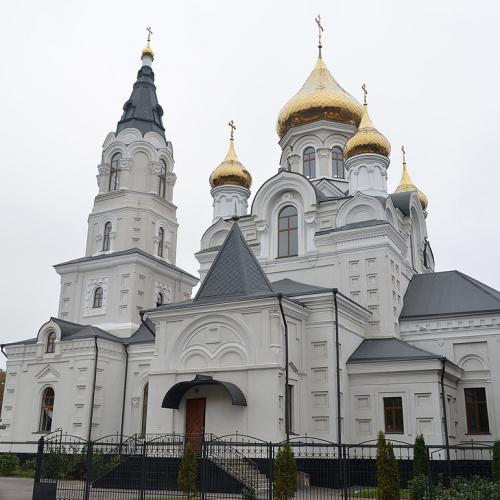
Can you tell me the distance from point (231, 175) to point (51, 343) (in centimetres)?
1104

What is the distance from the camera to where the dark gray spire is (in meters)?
30.1

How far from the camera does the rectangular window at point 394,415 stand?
744 inches

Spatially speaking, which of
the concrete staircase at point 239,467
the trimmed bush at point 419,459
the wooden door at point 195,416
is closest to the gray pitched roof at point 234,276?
the wooden door at point 195,416

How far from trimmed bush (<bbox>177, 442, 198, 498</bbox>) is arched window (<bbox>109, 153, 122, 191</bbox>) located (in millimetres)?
18099

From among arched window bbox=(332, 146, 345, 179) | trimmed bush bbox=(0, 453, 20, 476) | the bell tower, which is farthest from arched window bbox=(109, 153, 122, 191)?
trimmed bush bbox=(0, 453, 20, 476)

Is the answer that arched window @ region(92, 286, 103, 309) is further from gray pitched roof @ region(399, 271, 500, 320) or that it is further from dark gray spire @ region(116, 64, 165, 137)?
gray pitched roof @ region(399, 271, 500, 320)

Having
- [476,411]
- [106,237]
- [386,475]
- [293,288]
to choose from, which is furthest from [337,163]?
[386,475]

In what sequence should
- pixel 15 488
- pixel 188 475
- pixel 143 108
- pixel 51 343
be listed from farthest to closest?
1. pixel 143 108
2. pixel 51 343
3. pixel 15 488
4. pixel 188 475

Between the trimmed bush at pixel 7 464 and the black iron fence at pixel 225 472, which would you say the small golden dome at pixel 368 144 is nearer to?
the black iron fence at pixel 225 472

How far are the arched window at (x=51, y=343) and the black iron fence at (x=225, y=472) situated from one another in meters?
7.11

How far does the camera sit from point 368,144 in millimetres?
24859

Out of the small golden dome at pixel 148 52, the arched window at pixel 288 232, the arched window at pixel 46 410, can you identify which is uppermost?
the small golden dome at pixel 148 52

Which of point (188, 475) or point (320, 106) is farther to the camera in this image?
point (320, 106)

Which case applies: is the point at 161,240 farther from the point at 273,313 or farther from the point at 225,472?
the point at 225,472
